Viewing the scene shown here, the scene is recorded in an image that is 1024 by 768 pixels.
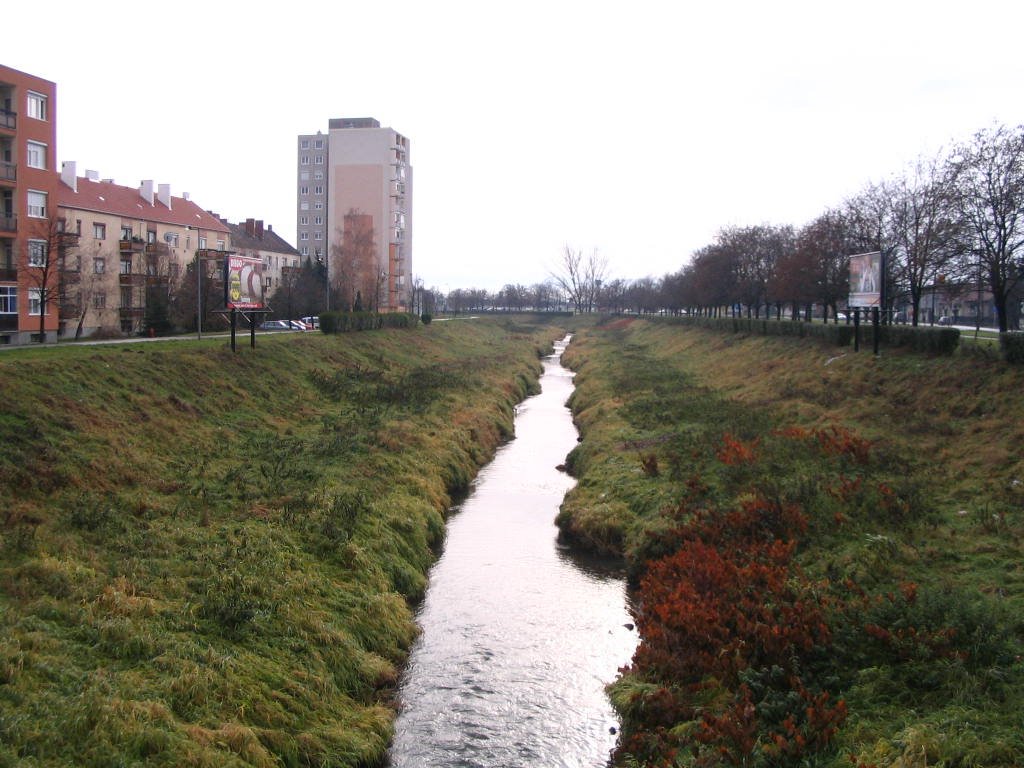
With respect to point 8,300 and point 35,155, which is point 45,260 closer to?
point 8,300

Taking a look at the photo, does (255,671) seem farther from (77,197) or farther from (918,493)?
(77,197)

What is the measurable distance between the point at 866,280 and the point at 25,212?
39.3m

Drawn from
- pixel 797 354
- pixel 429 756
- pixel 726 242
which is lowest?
pixel 429 756

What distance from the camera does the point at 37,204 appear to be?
4225 centimetres

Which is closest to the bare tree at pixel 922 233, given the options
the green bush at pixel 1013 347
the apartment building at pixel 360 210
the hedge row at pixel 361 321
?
the green bush at pixel 1013 347

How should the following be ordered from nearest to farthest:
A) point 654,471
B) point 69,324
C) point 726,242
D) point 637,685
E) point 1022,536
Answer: point 637,685 < point 1022,536 < point 654,471 < point 69,324 < point 726,242

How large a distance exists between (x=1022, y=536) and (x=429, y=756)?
9.30 meters

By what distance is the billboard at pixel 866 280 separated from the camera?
93.1 feet

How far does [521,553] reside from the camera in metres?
18.1

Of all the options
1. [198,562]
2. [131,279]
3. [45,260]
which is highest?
[131,279]

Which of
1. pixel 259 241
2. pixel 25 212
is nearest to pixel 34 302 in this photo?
pixel 25 212

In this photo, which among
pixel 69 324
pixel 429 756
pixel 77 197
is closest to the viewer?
pixel 429 756

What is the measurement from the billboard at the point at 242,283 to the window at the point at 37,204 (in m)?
17.5

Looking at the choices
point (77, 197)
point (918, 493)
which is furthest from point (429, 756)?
point (77, 197)
